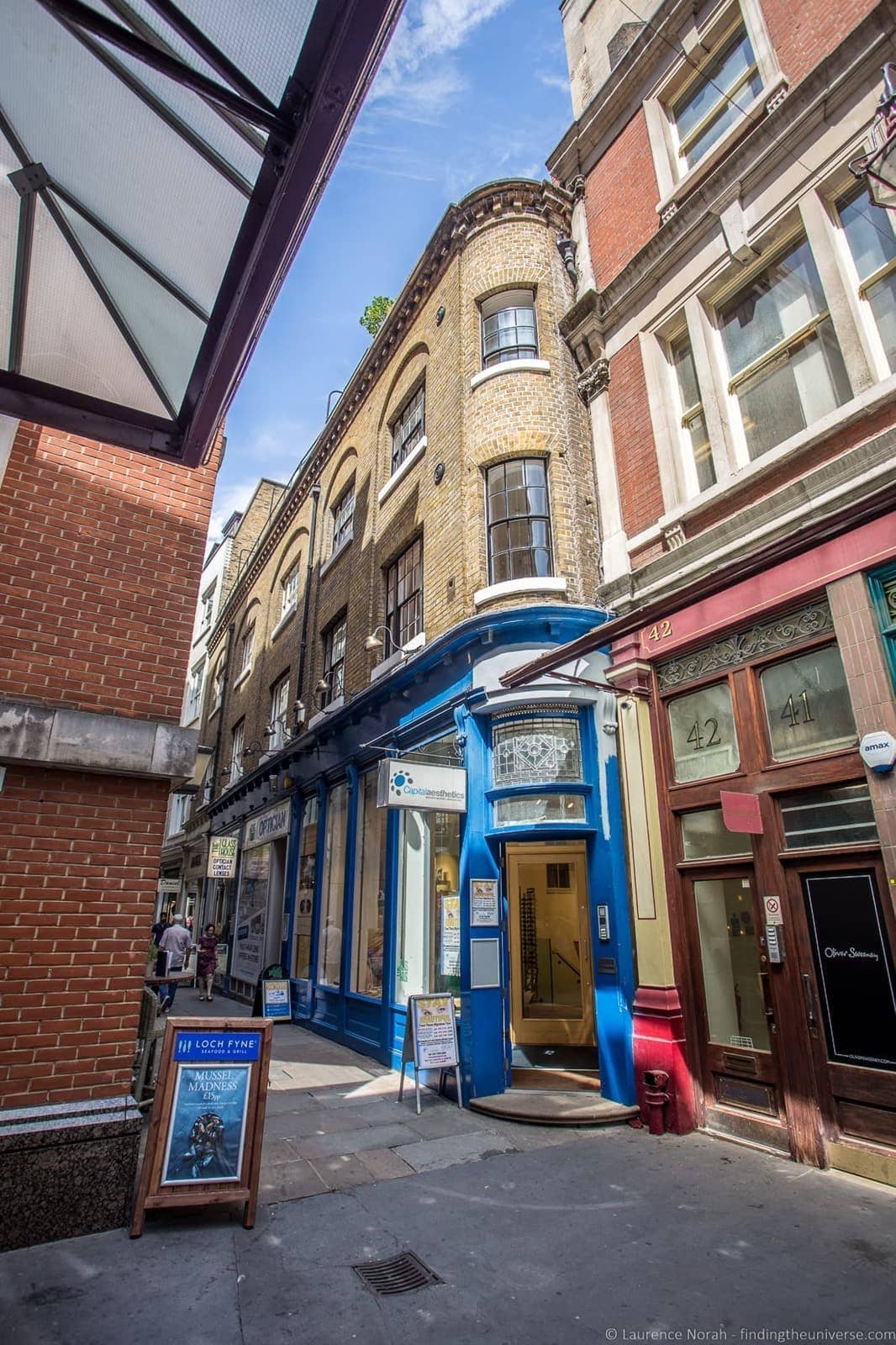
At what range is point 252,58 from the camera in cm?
251

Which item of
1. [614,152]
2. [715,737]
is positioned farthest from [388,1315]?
[614,152]

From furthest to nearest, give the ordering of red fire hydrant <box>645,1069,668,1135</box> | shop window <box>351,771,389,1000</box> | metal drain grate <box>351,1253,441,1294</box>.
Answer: shop window <box>351,771,389,1000</box>, red fire hydrant <box>645,1069,668,1135</box>, metal drain grate <box>351,1253,441,1294</box>

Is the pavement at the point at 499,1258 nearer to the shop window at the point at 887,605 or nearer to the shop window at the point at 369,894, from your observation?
the shop window at the point at 887,605

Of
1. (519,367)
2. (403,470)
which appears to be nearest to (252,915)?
(403,470)

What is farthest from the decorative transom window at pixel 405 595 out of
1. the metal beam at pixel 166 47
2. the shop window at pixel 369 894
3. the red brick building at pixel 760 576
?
the metal beam at pixel 166 47

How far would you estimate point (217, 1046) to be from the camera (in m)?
4.80

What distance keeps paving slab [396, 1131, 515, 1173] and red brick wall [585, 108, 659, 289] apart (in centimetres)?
1040

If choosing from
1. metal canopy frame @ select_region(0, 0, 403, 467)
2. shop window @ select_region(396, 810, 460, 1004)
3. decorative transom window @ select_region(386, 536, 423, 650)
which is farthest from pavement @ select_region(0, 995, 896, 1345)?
decorative transom window @ select_region(386, 536, 423, 650)

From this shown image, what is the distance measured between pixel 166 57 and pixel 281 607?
698 inches

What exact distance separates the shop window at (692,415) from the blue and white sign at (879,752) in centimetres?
345

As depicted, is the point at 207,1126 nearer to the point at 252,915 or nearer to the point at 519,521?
the point at 519,521

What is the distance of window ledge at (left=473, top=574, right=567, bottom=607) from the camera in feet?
30.2

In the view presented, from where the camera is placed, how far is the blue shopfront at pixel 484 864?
7.90m

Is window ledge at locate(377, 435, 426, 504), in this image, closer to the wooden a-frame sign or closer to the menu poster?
the menu poster
